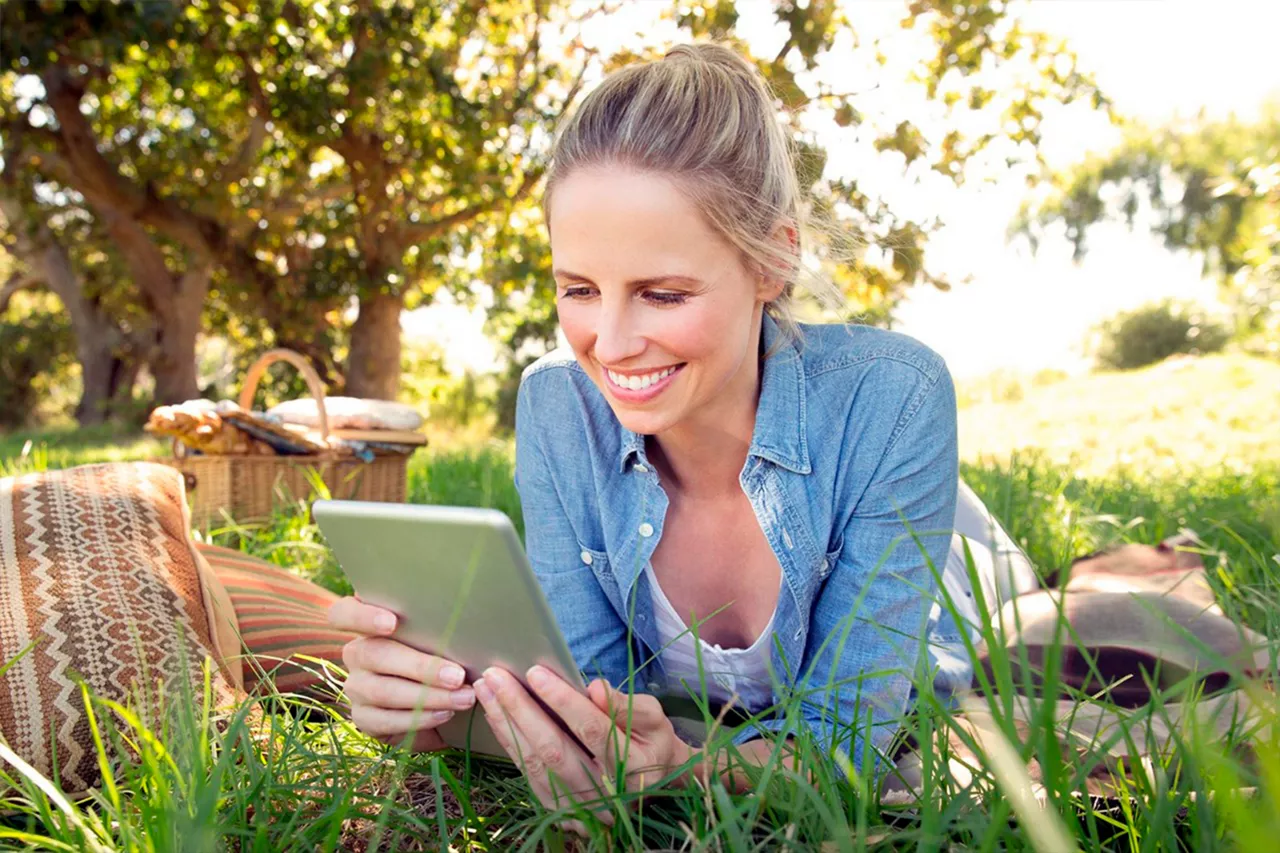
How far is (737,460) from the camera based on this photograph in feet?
6.92

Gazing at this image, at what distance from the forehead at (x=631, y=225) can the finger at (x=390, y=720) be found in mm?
743

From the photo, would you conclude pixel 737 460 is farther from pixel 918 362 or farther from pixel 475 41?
pixel 475 41

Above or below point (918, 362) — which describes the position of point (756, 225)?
above

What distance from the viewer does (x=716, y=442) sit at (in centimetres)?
209

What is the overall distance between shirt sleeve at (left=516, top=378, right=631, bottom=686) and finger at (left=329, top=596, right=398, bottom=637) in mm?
583

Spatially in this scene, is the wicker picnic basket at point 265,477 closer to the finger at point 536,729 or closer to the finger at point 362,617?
the finger at point 362,617

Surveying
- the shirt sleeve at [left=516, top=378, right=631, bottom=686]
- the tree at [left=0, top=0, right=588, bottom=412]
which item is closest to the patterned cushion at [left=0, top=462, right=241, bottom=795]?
the shirt sleeve at [left=516, top=378, right=631, bottom=686]

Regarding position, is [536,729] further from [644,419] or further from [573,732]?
[644,419]

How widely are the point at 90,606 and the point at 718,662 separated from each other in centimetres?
118

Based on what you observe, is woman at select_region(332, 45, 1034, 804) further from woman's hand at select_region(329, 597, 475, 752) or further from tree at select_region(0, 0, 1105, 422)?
tree at select_region(0, 0, 1105, 422)

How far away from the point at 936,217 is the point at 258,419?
4518 millimetres

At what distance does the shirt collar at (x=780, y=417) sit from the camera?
1.95 meters

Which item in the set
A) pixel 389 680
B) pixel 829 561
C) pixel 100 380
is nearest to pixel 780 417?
pixel 829 561

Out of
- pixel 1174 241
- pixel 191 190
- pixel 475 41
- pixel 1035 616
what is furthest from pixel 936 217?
pixel 1174 241
